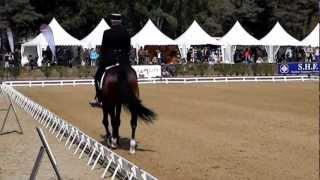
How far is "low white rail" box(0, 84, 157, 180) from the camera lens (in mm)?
9022

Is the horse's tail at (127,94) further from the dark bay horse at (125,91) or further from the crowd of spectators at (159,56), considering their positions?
the crowd of spectators at (159,56)

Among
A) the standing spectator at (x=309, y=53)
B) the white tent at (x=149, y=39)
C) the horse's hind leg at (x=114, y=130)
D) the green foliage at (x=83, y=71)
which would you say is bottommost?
the green foliage at (x=83, y=71)

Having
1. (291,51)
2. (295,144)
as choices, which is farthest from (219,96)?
(291,51)

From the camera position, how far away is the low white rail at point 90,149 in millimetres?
9022

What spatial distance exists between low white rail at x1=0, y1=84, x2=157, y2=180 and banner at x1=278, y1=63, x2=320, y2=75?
28.1m

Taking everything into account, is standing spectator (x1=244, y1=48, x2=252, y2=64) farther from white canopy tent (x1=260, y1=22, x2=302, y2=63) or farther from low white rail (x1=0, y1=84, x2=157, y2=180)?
low white rail (x1=0, y1=84, x2=157, y2=180)

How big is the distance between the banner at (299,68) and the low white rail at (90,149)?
1107 inches

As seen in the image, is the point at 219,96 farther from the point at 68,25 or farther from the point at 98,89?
the point at 68,25

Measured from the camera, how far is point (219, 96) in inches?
1123

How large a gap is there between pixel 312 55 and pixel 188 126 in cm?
4122

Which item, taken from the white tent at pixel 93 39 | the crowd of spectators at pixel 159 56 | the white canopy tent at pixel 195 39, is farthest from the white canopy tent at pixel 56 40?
the white canopy tent at pixel 195 39

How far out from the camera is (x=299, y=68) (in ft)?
149

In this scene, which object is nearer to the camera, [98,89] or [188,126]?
[98,89]

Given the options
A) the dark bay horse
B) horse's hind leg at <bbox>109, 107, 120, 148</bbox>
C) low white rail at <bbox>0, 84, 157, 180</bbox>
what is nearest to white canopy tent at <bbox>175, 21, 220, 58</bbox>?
low white rail at <bbox>0, 84, 157, 180</bbox>
